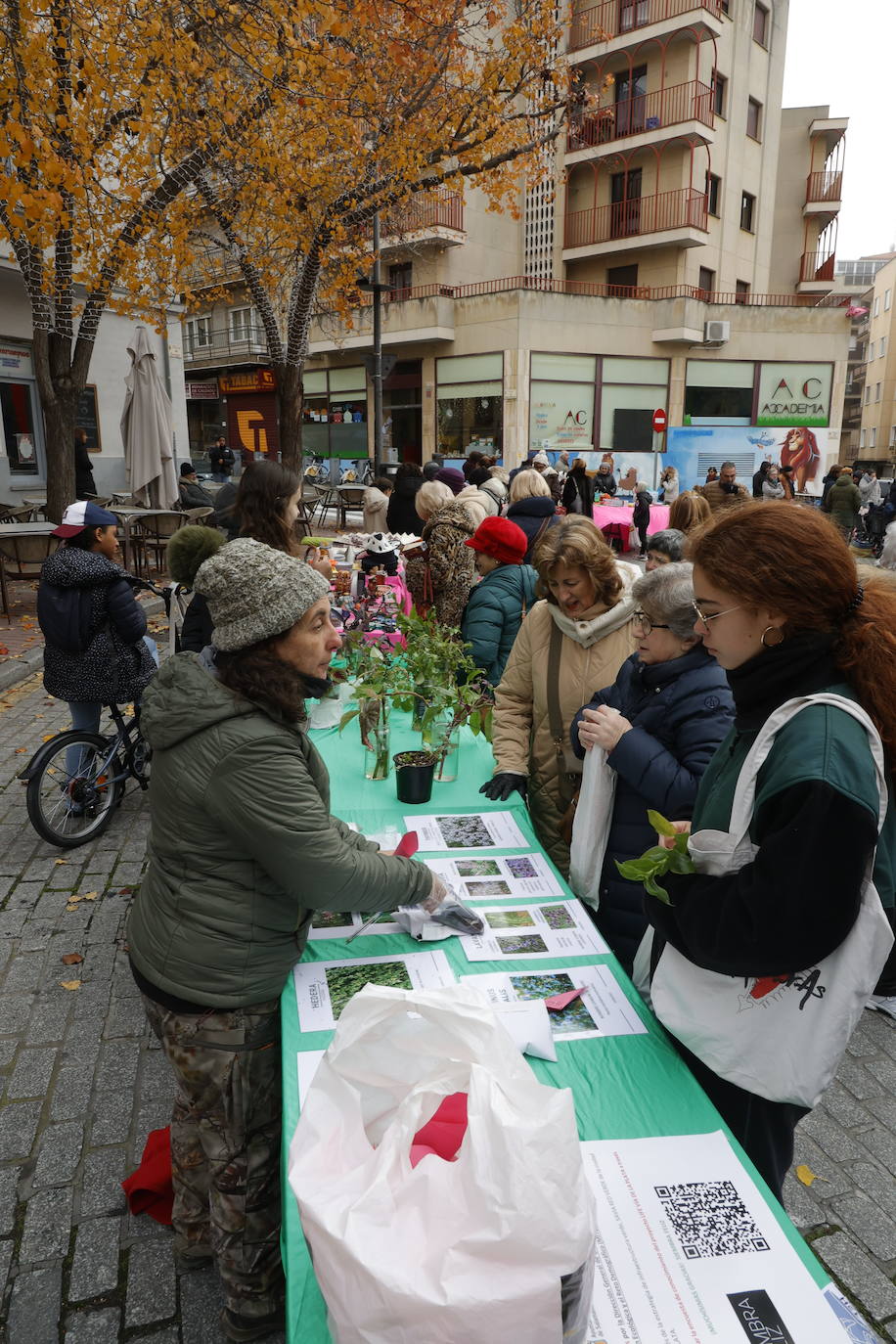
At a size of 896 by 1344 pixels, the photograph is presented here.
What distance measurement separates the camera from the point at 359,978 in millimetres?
1920

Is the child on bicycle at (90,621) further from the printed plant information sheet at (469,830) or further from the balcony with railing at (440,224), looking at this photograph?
the balcony with railing at (440,224)

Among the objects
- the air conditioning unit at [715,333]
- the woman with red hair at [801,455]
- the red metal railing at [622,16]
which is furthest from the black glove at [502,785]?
the red metal railing at [622,16]

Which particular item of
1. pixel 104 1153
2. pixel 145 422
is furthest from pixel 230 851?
pixel 145 422

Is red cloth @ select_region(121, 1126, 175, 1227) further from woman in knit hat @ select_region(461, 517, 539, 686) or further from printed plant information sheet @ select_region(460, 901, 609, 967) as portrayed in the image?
woman in knit hat @ select_region(461, 517, 539, 686)

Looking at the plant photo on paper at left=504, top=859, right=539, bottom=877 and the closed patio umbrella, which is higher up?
the closed patio umbrella

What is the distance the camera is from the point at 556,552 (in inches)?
116

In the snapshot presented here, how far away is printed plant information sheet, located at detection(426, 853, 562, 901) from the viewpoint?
A: 2297 mm

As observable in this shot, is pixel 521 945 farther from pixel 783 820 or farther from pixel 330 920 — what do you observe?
pixel 783 820

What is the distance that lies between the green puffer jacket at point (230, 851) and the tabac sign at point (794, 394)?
3114cm

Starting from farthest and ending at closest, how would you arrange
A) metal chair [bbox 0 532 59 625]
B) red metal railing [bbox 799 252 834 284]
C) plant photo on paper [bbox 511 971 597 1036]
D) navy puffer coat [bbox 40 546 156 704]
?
red metal railing [bbox 799 252 834 284] → metal chair [bbox 0 532 59 625] → navy puffer coat [bbox 40 546 156 704] → plant photo on paper [bbox 511 971 597 1036]

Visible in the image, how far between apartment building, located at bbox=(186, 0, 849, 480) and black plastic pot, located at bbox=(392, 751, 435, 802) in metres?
22.6

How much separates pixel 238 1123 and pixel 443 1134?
964 millimetres

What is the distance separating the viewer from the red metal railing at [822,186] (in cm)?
3388

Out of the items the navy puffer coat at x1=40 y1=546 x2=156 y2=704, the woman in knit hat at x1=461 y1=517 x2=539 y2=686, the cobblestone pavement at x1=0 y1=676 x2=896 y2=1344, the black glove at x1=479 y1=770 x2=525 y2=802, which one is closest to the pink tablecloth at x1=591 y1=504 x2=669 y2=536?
the woman in knit hat at x1=461 y1=517 x2=539 y2=686
